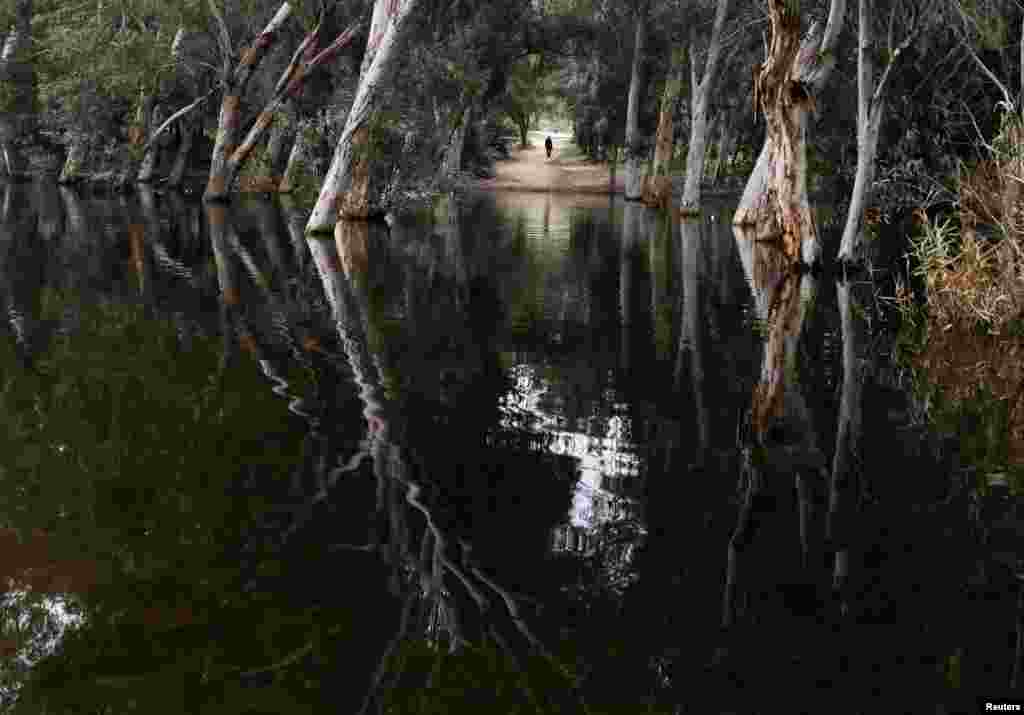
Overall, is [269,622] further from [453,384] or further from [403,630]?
[453,384]

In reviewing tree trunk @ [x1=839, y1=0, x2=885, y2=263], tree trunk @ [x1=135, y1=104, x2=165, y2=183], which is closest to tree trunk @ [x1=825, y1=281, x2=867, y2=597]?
tree trunk @ [x1=839, y1=0, x2=885, y2=263]

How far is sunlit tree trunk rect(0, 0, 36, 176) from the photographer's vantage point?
3972 cm

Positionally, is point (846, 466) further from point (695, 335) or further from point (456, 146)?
point (456, 146)

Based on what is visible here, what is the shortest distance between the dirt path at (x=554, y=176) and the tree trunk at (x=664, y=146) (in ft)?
46.4

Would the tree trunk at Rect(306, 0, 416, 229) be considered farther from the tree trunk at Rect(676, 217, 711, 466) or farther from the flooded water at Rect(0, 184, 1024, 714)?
the flooded water at Rect(0, 184, 1024, 714)

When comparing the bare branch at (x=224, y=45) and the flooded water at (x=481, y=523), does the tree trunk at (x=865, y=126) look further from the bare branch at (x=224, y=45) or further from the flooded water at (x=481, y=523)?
the bare branch at (x=224, y=45)

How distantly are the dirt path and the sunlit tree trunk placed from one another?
25.7 m

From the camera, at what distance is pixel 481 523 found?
486cm

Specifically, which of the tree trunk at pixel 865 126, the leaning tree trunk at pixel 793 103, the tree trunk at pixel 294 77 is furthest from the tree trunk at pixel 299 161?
the tree trunk at pixel 865 126

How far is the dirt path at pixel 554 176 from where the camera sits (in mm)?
58562

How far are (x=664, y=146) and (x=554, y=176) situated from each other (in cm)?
2251

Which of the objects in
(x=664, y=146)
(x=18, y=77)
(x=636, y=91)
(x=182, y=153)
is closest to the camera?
(x=182, y=153)

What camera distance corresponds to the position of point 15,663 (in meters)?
3.33

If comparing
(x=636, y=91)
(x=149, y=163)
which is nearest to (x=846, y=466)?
(x=636, y=91)
